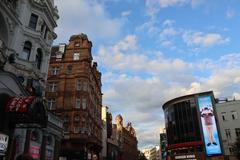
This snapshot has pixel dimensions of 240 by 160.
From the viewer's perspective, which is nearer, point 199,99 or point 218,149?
point 218,149

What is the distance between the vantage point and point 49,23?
103 ft

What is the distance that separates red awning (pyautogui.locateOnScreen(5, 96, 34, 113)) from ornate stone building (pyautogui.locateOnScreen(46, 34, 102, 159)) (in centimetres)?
2389

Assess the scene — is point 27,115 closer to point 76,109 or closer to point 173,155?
point 76,109

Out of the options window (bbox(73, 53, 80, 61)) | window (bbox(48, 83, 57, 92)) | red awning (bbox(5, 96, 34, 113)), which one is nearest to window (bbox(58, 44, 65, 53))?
window (bbox(73, 53, 80, 61))

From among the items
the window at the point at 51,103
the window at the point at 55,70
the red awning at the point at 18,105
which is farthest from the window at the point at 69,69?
the red awning at the point at 18,105

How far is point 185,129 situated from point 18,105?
48.1 meters

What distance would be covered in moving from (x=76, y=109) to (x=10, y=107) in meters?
25.4

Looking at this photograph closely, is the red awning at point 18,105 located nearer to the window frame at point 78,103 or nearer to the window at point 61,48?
the window frame at point 78,103

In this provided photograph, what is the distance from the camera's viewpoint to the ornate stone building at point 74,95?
40469 millimetres

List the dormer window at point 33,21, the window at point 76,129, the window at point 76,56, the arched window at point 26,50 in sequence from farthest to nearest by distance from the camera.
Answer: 1. the window at point 76,56
2. the window at point 76,129
3. the dormer window at point 33,21
4. the arched window at point 26,50

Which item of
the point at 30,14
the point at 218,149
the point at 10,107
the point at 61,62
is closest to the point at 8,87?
the point at 10,107

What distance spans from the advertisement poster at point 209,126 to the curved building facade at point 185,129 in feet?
2.24

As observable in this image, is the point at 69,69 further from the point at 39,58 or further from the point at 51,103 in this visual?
the point at 39,58

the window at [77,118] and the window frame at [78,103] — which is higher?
the window frame at [78,103]
